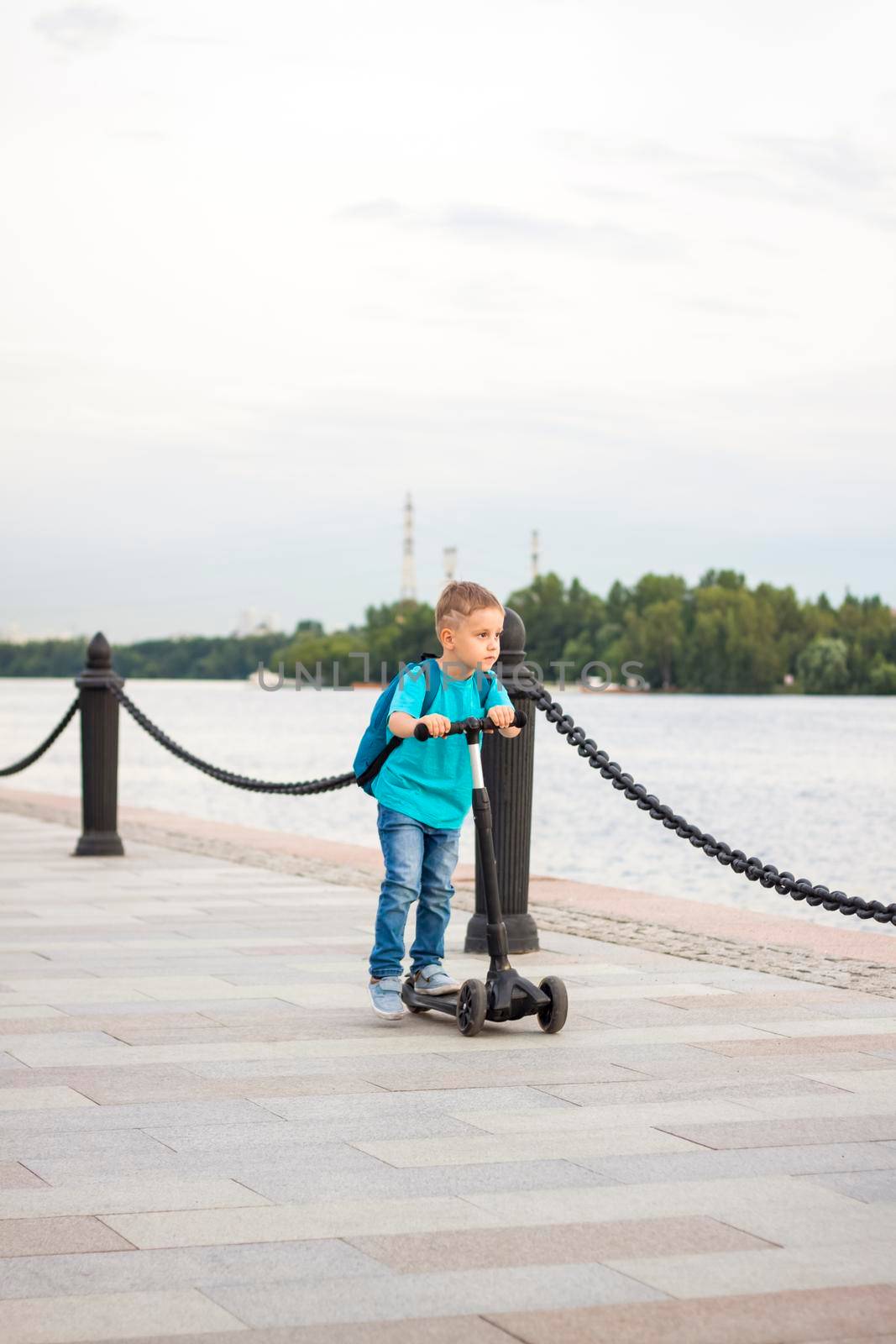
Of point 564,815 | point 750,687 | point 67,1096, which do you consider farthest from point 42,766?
point 750,687

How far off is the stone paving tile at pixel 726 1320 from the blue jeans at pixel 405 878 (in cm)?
266

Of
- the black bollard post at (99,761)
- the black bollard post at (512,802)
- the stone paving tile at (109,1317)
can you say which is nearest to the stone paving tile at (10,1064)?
the stone paving tile at (109,1317)

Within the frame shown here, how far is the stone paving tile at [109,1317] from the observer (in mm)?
2873

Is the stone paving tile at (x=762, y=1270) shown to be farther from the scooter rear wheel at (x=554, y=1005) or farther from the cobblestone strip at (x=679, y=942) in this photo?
the cobblestone strip at (x=679, y=942)

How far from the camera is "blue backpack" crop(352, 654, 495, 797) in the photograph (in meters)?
5.56

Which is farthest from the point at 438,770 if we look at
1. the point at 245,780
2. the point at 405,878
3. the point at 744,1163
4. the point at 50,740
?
the point at 50,740

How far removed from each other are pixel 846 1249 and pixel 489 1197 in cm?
73

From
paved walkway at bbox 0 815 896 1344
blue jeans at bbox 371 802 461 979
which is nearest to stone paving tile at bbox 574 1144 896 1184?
paved walkway at bbox 0 815 896 1344

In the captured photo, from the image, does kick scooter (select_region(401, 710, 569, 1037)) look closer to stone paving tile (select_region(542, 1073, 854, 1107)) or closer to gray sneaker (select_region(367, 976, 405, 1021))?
gray sneaker (select_region(367, 976, 405, 1021))

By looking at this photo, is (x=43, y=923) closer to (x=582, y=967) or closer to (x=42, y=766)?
(x=582, y=967)

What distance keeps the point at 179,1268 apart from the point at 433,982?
2644 mm

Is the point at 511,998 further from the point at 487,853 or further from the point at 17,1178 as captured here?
the point at 17,1178

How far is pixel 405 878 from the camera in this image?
223 inches

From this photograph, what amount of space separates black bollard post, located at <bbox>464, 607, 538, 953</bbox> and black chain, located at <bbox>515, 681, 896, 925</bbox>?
15 cm
